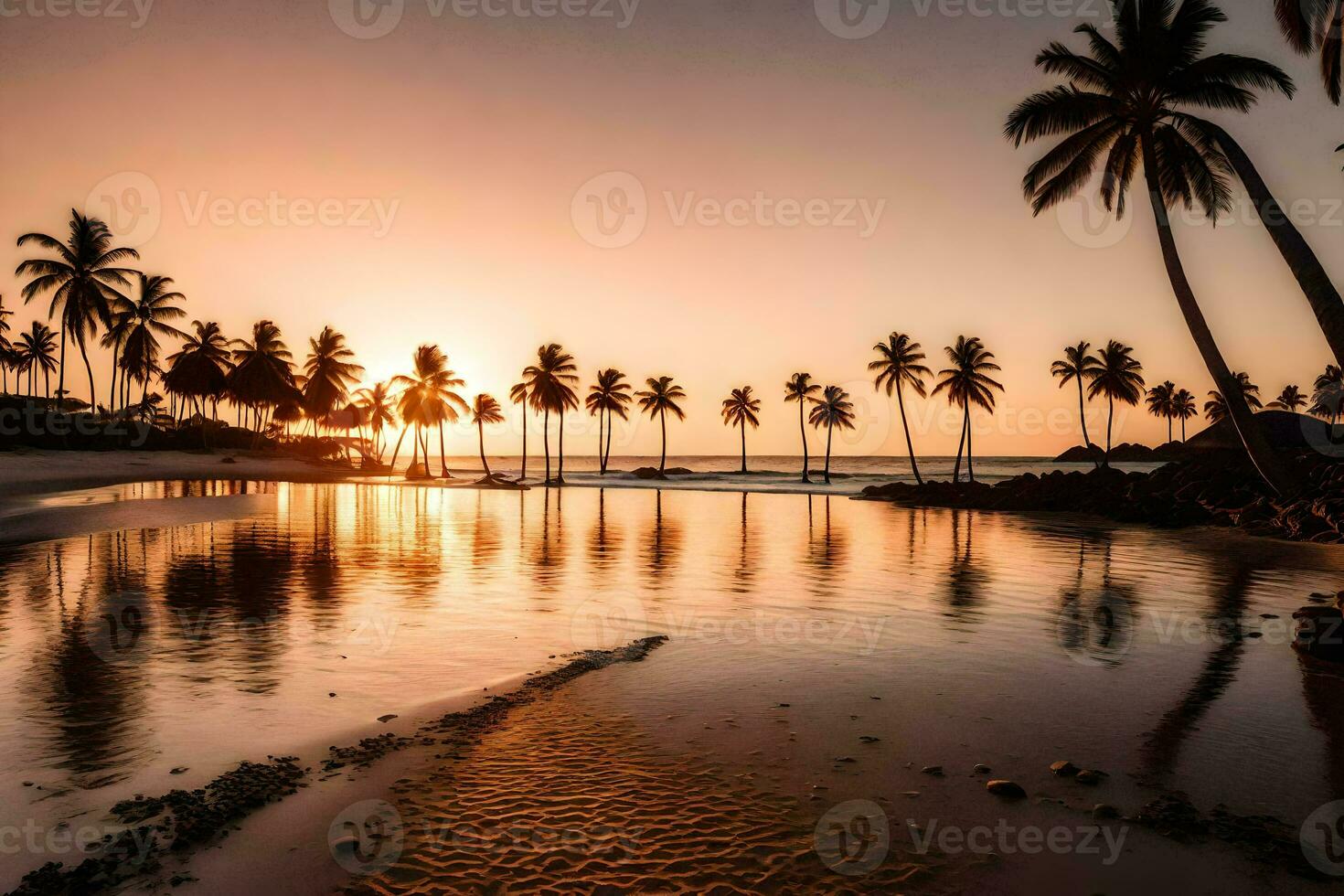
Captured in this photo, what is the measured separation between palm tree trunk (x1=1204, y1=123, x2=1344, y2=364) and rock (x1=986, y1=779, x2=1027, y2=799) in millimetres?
14695

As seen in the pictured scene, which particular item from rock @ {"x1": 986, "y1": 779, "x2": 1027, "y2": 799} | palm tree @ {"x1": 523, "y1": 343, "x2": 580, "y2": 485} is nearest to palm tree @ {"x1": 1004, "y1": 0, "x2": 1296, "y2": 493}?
rock @ {"x1": 986, "y1": 779, "x2": 1027, "y2": 799}

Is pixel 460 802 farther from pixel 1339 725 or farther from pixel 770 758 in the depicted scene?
pixel 1339 725

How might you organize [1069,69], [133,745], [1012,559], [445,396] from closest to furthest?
1. [133,745]
2. [1012,559]
3. [1069,69]
4. [445,396]

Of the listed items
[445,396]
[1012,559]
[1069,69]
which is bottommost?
[1012,559]

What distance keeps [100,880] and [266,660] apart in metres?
5.14

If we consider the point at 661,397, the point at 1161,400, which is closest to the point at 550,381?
the point at 661,397

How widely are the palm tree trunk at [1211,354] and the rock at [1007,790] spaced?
721 inches

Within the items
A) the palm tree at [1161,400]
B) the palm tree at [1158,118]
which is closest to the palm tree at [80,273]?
Result: the palm tree at [1158,118]

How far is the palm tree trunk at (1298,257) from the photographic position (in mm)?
14773

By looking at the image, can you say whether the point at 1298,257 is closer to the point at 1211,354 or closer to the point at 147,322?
the point at 1211,354

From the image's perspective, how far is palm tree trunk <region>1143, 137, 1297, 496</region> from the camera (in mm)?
19125

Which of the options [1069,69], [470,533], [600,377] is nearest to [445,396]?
[600,377]

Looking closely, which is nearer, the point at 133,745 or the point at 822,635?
the point at 133,745

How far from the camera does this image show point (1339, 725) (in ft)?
23.0
